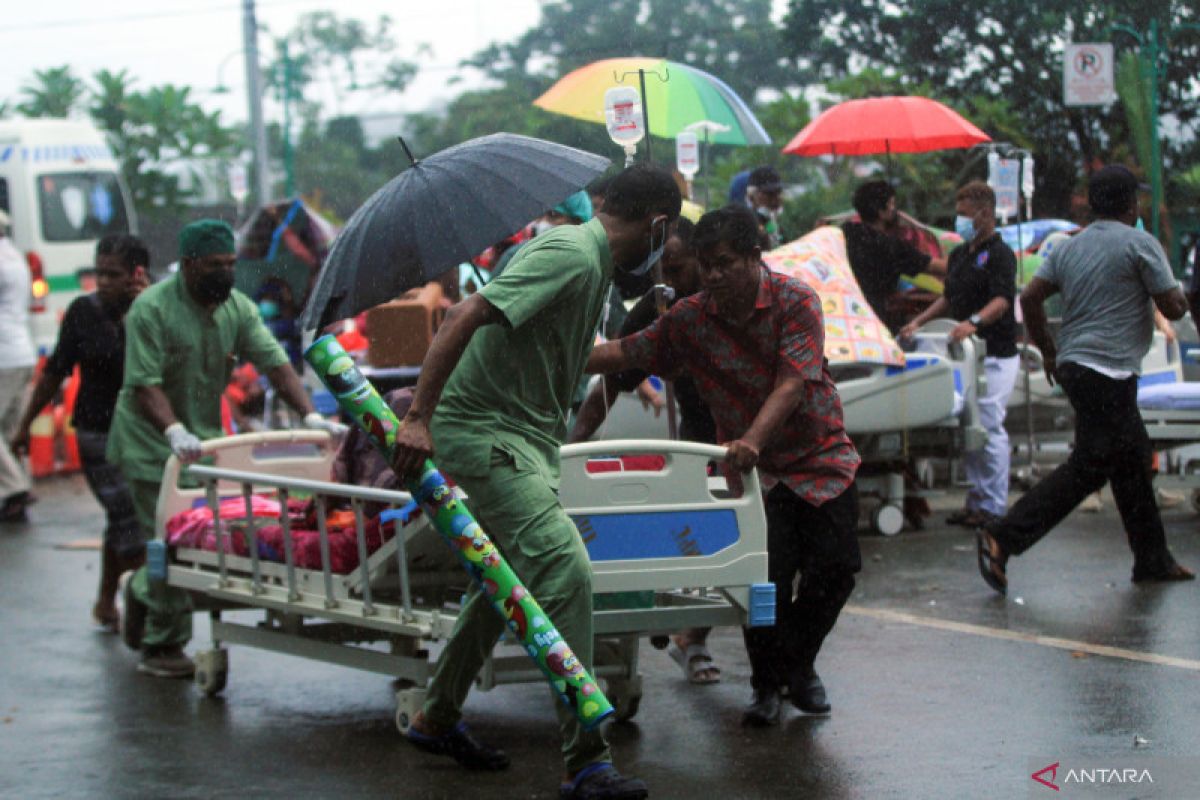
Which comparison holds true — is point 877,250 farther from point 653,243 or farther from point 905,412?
point 653,243

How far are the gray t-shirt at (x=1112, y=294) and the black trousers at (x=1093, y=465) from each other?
0.33 ft

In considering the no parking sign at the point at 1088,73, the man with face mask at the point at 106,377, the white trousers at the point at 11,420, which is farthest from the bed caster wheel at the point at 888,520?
the white trousers at the point at 11,420

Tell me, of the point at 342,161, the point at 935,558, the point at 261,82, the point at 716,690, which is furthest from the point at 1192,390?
the point at 342,161

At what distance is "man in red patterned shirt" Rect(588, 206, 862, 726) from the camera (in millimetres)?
5695

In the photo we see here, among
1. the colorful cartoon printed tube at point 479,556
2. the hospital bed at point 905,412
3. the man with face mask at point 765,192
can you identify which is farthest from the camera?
the man with face mask at point 765,192

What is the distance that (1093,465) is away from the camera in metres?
8.20

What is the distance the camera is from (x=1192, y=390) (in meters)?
9.84

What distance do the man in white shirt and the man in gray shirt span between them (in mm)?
7044

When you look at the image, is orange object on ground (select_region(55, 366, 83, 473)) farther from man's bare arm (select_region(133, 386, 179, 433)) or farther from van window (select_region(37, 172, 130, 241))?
man's bare arm (select_region(133, 386, 179, 433))

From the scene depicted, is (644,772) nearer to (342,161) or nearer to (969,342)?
(969,342)

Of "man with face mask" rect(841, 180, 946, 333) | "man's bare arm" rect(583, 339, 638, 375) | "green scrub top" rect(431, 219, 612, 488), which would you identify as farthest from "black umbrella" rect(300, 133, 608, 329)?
"man with face mask" rect(841, 180, 946, 333)

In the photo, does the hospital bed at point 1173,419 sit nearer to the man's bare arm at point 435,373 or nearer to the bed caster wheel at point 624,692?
the bed caster wheel at point 624,692

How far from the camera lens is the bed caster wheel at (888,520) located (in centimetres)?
1019

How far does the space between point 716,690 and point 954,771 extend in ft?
4.95
